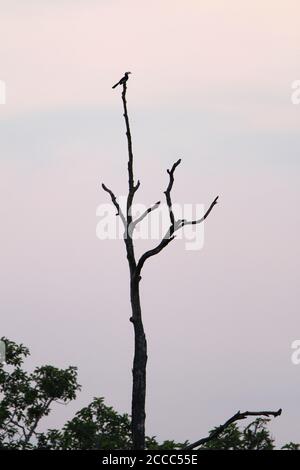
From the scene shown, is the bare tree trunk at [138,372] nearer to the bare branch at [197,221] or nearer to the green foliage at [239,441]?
the bare branch at [197,221]

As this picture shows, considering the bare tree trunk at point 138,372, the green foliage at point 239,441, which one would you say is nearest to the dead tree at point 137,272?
the bare tree trunk at point 138,372

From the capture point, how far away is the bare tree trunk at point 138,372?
15867 mm

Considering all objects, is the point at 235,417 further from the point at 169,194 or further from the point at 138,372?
the point at 169,194

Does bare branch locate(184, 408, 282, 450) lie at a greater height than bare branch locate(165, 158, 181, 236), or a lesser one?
lesser

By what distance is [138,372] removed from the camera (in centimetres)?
1605

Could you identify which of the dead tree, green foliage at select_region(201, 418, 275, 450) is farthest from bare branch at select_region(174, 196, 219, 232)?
green foliage at select_region(201, 418, 275, 450)

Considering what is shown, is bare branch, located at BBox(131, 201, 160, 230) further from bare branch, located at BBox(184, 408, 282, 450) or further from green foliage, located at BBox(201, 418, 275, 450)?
green foliage, located at BBox(201, 418, 275, 450)

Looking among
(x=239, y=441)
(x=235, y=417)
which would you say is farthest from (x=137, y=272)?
(x=239, y=441)

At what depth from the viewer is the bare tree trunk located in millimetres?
15867
